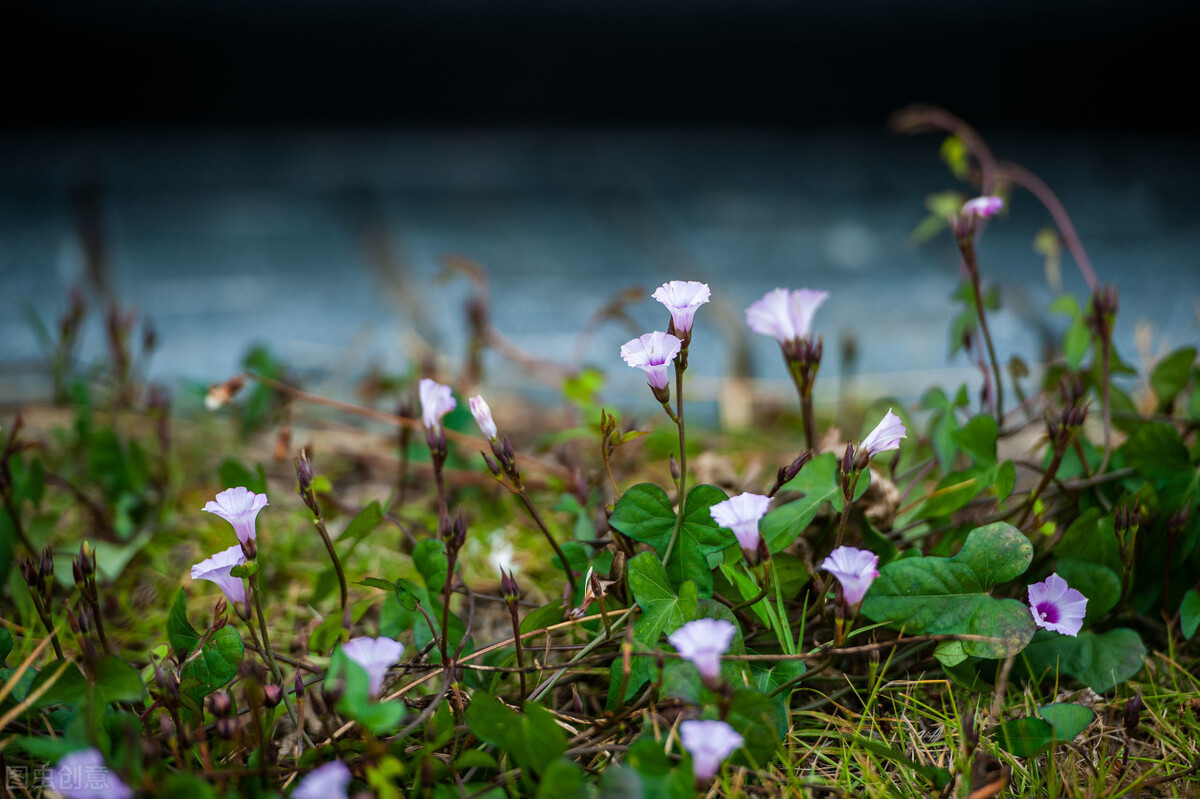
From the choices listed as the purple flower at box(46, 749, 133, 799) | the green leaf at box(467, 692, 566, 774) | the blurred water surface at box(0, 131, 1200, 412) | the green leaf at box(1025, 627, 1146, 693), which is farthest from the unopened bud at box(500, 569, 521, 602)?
the blurred water surface at box(0, 131, 1200, 412)

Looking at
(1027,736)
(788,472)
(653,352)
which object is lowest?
(1027,736)

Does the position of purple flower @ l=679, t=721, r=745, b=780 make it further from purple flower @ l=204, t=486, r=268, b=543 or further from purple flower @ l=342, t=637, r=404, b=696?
purple flower @ l=204, t=486, r=268, b=543

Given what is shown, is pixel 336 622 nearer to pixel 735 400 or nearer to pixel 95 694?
pixel 95 694

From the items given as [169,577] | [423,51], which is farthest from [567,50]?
[169,577]

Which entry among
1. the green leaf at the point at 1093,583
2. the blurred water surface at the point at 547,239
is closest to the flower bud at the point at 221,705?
the green leaf at the point at 1093,583

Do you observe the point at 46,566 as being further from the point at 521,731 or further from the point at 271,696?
the point at 521,731

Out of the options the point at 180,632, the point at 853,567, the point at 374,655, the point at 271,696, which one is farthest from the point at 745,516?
the point at 180,632
